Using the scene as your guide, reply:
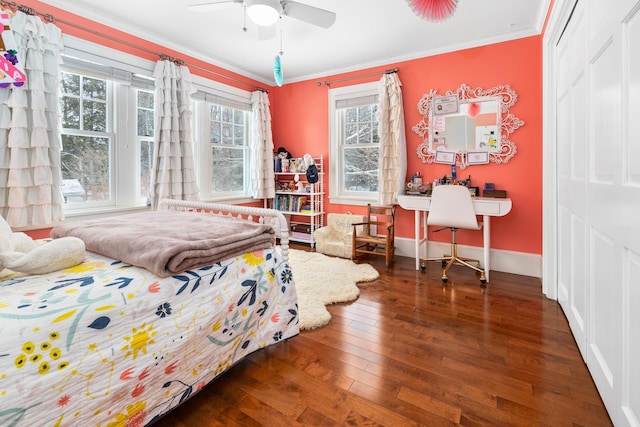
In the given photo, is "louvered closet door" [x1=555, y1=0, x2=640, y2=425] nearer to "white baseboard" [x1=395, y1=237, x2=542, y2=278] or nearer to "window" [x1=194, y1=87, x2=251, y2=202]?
"white baseboard" [x1=395, y1=237, x2=542, y2=278]

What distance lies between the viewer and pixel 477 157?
3514 mm

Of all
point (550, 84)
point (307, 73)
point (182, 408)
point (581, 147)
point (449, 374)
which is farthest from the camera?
point (307, 73)

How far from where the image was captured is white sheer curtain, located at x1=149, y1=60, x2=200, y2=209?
327 cm

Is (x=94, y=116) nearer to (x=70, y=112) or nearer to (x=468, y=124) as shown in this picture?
(x=70, y=112)

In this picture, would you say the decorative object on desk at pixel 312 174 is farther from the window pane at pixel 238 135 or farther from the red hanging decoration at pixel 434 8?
the red hanging decoration at pixel 434 8

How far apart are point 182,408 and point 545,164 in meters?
3.11

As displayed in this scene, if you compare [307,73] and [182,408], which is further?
[307,73]

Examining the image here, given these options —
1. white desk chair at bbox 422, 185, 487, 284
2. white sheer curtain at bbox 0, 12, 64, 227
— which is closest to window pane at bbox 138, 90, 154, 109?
white sheer curtain at bbox 0, 12, 64, 227

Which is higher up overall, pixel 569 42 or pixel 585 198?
pixel 569 42

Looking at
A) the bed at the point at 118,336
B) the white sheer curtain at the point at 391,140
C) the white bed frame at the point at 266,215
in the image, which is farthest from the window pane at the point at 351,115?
the bed at the point at 118,336

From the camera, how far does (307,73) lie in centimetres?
455

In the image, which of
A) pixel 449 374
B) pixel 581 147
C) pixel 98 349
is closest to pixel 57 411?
→ pixel 98 349

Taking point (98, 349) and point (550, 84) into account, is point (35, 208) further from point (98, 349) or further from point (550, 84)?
point (550, 84)

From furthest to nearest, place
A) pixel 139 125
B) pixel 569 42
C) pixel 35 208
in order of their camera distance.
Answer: pixel 139 125, pixel 35 208, pixel 569 42
